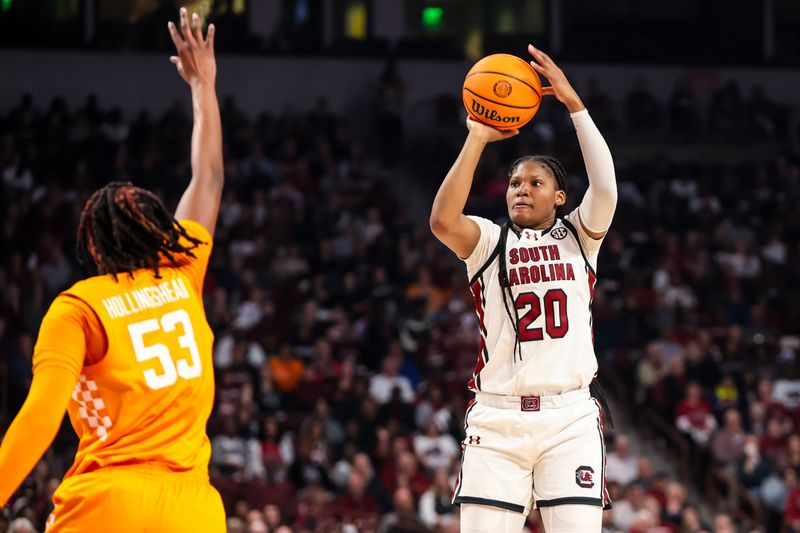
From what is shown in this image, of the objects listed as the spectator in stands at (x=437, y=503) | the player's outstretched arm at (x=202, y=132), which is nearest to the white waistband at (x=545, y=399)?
the player's outstretched arm at (x=202, y=132)

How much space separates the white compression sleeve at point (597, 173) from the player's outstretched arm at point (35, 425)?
2.48 meters

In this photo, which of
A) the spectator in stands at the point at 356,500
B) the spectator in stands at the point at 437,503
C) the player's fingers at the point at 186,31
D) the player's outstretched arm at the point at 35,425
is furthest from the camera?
the spectator in stands at the point at 356,500

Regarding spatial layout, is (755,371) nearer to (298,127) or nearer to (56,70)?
(298,127)

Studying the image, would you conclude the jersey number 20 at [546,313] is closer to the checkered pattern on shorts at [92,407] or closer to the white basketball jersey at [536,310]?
the white basketball jersey at [536,310]

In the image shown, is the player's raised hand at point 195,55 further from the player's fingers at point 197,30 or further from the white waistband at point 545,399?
the white waistband at point 545,399

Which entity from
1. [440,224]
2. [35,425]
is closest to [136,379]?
[35,425]

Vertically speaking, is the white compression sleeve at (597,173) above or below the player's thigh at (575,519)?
above

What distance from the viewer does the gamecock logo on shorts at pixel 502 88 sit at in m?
5.16

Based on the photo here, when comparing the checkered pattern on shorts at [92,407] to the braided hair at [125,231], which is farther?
the braided hair at [125,231]

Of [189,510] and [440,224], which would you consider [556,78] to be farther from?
[189,510]

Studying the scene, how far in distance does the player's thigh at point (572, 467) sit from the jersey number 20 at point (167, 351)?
5.96 feet

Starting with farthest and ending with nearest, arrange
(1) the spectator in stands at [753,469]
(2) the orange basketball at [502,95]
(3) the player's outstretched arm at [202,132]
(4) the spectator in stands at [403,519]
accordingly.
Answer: (1) the spectator in stands at [753,469] → (4) the spectator in stands at [403,519] → (2) the orange basketball at [502,95] → (3) the player's outstretched arm at [202,132]

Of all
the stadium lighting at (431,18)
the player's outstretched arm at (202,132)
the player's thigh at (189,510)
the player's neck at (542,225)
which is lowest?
the player's thigh at (189,510)

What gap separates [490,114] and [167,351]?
199cm
